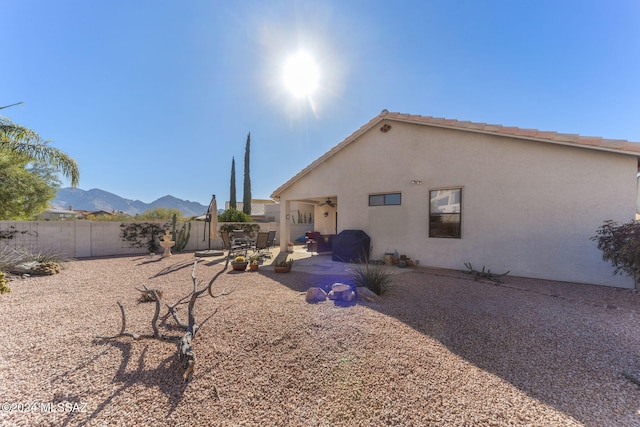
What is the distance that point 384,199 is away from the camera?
9.59 metres

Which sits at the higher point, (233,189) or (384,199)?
(233,189)

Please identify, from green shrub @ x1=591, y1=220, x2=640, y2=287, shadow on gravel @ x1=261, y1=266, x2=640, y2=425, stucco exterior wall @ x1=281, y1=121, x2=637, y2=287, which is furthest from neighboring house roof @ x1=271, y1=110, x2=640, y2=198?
shadow on gravel @ x1=261, y1=266, x2=640, y2=425

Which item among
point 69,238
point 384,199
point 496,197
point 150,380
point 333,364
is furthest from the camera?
point 69,238

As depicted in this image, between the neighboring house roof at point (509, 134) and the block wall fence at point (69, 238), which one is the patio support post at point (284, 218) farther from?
the block wall fence at point (69, 238)

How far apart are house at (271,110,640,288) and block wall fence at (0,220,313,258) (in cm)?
1115

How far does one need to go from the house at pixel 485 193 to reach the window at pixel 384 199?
0.04m

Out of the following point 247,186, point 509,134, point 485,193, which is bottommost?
point 485,193

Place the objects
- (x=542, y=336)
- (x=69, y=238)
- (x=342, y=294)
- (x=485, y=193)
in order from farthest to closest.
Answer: (x=69, y=238) < (x=485, y=193) < (x=342, y=294) < (x=542, y=336)

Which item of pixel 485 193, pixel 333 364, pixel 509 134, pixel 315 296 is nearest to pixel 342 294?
pixel 315 296

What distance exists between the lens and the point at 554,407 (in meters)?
2.16

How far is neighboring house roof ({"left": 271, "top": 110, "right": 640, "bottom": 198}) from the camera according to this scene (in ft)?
18.7

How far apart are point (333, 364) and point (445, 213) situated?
716 centimetres

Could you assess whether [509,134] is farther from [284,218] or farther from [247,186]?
[247,186]

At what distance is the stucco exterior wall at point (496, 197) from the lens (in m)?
6.20
